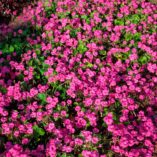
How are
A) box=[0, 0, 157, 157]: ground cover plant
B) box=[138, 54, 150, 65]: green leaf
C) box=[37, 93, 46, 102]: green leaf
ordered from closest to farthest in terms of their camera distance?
box=[0, 0, 157, 157]: ground cover plant, box=[37, 93, 46, 102]: green leaf, box=[138, 54, 150, 65]: green leaf

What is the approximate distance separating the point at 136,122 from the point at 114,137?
860 mm

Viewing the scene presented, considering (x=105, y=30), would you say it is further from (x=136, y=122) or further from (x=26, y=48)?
(x=136, y=122)

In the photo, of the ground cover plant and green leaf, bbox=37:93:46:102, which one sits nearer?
the ground cover plant

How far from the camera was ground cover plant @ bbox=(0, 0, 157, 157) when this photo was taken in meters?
7.15

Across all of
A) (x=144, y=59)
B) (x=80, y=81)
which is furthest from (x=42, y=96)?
(x=144, y=59)

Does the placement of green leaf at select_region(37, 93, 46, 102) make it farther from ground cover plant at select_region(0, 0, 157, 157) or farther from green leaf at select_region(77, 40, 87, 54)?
green leaf at select_region(77, 40, 87, 54)

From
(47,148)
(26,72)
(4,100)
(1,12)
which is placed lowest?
(47,148)

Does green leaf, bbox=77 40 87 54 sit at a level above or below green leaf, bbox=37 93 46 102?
above

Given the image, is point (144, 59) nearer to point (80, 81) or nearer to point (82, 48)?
point (82, 48)

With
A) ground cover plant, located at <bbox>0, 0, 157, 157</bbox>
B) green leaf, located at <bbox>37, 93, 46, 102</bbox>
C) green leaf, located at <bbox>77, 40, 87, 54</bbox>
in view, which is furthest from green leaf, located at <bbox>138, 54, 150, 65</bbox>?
green leaf, located at <bbox>37, 93, 46, 102</bbox>

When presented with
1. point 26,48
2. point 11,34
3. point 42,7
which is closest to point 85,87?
point 26,48

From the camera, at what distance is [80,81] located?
26.8ft

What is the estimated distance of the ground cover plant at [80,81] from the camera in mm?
7152

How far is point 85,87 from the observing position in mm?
8180
